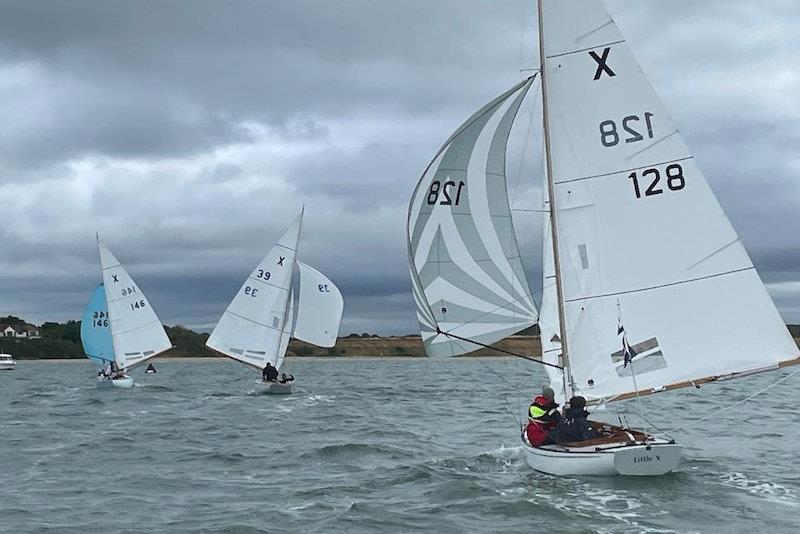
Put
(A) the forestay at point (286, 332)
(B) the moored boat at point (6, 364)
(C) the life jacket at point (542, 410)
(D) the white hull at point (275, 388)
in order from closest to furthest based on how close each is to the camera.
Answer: (C) the life jacket at point (542, 410), (D) the white hull at point (275, 388), (A) the forestay at point (286, 332), (B) the moored boat at point (6, 364)

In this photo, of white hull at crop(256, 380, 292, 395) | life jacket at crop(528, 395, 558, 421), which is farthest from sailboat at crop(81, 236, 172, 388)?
life jacket at crop(528, 395, 558, 421)

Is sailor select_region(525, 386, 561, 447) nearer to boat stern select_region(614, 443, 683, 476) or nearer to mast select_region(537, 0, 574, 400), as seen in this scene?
mast select_region(537, 0, 574, 400)

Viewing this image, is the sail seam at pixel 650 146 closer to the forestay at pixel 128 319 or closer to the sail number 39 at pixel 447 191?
the sail number 39 at pixel 447 191

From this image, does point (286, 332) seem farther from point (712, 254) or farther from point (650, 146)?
point (712, 254)

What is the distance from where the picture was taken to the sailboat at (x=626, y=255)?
698 inches

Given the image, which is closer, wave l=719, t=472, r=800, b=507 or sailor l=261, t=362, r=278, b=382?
wave l=719, t=472, r=800, b=507

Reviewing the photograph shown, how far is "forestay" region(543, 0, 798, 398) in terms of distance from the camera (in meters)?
17.9

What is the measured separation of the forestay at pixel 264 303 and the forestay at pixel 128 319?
→ 8086mm

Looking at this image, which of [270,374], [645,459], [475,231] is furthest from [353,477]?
[270,374]

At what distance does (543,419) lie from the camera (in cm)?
1905

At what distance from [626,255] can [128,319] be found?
39699mm

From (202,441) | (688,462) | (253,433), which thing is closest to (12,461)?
(202,441)

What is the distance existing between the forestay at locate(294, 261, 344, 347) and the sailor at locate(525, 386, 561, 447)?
29.7m

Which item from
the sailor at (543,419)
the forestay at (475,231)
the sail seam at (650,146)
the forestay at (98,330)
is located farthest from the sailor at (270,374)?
the sail seam at (650,146)
